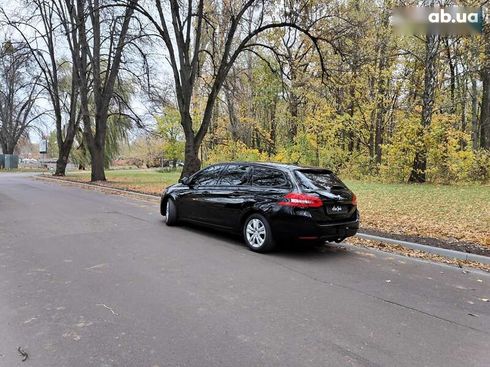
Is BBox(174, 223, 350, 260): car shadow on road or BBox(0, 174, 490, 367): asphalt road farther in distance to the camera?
BBox(174, 223, 350, 260): car shadow on road

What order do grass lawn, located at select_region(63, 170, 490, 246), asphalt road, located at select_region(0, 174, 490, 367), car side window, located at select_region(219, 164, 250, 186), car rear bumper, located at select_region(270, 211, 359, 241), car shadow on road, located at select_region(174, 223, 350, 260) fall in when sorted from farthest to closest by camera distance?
1. grass lawn, located at select_region(63, 170, 490, 246)
2. car side window, located at select_region(219, 164, 250, 186)
3. car shadow on road, located at select_region(174, 223, 350, 260)
4. car rear bumper, located at select_region(270, 211, 359, 241)
5. asphalt road, located at select_region(0, 174, 490, 367)

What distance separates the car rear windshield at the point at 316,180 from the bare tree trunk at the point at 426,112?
14274mm

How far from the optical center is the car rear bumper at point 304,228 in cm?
629

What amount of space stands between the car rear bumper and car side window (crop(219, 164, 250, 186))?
4.19 feet

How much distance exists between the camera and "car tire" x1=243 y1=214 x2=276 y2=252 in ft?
21.7

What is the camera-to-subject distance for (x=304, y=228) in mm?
6293

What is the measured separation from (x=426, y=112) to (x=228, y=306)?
1840 cm

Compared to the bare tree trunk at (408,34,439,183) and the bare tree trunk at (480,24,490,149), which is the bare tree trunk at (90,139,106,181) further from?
the bare tree trunk at (480,24,490,149)

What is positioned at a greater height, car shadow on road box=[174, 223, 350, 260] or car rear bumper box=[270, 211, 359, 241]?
car rear bumper box=[270, 211, 359, 241]

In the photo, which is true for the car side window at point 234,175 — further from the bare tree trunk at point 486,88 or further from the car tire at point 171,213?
the bare tree trunk at point 486,88

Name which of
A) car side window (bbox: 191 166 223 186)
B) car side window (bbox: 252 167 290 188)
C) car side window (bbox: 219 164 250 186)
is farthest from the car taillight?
car side window (bbox: 191 166 223 186)

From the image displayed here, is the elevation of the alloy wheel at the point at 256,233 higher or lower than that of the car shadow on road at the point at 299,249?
higher

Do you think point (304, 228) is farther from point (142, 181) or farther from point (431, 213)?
point (142, 181)

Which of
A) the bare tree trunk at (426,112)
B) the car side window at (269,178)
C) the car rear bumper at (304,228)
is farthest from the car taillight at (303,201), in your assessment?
the bare tree trunk at (426,112)
